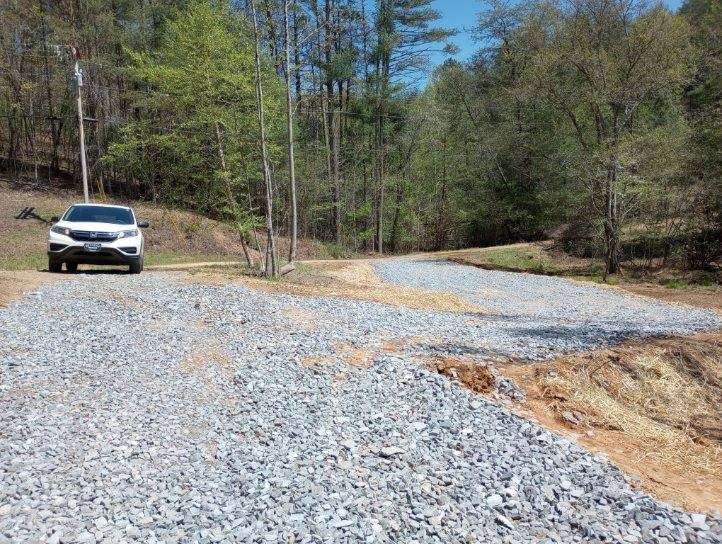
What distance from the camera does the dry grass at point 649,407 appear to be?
3977mm

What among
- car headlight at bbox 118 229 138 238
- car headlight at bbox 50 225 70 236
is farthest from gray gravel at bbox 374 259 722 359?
car headlight at bbox 50 225 70 236

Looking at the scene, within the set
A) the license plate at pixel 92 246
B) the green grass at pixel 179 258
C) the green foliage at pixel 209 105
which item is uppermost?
the green foliage at pixel 209 105

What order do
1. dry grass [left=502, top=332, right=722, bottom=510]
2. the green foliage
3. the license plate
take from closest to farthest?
1. dry grass [left=502, top=332, right=722, bottom=510]
2. the license plate
3. the green foliage

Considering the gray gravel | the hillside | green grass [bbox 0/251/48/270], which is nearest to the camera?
the gray gravel

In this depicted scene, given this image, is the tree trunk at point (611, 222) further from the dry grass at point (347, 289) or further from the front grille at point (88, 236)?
the front grille at point (88, 236)

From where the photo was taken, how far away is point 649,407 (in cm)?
593

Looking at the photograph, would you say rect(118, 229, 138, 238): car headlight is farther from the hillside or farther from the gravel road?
the hillside

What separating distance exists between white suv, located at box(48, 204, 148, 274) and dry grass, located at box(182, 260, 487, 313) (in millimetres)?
1422

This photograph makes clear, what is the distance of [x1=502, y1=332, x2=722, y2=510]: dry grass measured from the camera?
3.98 meters

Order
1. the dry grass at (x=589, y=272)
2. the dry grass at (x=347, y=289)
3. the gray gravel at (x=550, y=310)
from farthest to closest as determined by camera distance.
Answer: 1. the dry grass at (x=589, y=272)
2. the dry grass at (x=347, y=289)
3. the gray gravel at (x=550, y=310)

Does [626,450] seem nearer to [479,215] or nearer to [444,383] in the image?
[444,383]

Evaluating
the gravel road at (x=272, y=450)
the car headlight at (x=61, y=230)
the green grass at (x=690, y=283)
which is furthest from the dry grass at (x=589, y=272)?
the car headlight at (x=61, y=230)

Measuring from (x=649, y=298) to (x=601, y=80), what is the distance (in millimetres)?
9037

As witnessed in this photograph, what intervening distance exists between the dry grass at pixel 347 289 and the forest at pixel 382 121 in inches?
46.5
